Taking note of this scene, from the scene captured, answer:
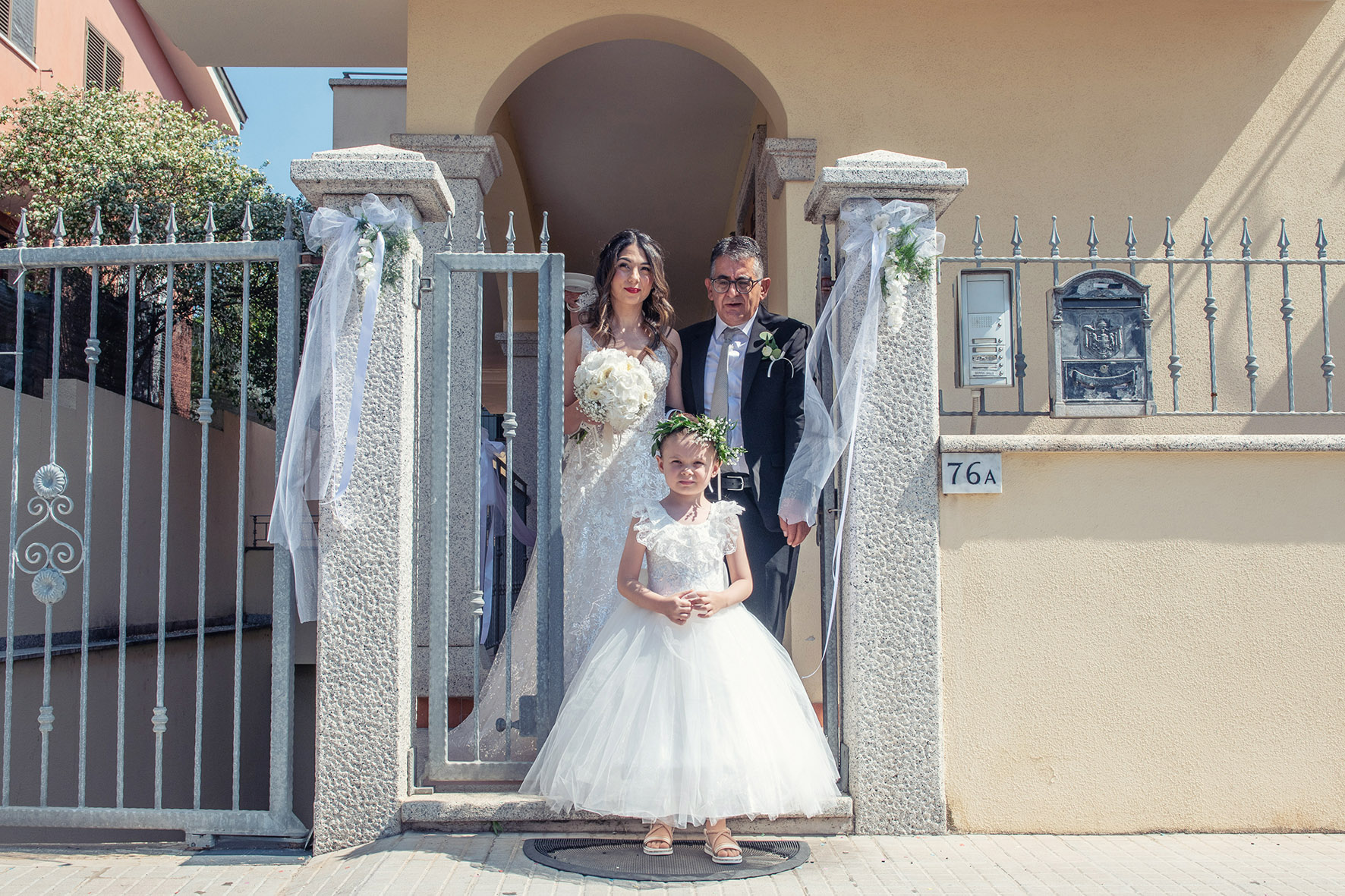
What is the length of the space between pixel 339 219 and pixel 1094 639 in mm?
3214

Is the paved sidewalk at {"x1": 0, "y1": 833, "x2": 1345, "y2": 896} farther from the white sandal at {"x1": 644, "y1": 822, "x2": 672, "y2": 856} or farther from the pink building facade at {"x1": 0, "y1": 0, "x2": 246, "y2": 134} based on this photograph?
the pink building facade at {"x1": 0, "y1": 0, "x2": 246, "y2": 134}

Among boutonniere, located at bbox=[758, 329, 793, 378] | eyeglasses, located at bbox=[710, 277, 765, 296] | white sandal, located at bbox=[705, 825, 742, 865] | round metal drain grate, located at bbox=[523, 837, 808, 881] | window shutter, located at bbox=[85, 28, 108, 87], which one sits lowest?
round metal drain grate, located at bbox=[523, 837, 808, 881]

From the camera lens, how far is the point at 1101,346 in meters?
4.21

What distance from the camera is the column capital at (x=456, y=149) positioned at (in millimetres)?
6164

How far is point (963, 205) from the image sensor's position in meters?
6.49

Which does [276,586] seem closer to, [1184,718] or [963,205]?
[1184,718]

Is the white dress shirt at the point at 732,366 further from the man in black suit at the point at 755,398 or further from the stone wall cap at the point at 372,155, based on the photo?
the stone wall cap at the point at 372,155

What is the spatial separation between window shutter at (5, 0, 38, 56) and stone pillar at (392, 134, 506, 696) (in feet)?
26.3

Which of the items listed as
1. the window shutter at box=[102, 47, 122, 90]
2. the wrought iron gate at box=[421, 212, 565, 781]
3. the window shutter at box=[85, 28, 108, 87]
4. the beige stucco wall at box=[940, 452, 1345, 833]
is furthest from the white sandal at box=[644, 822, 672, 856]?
the window shutter at box=[102, 47, 122, 90]

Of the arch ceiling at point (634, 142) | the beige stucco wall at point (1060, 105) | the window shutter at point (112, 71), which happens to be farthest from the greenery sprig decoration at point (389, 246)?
the window shutter at point (112, 71)

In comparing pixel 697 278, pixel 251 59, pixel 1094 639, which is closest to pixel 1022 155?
pixel 1094 639

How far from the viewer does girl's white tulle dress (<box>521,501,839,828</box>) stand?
3.24m

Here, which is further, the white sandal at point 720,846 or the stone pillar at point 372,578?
the stone pillar at point 372,578

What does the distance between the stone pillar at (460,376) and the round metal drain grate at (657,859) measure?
199cm
